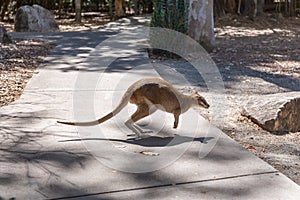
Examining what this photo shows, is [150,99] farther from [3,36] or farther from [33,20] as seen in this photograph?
[33,20]

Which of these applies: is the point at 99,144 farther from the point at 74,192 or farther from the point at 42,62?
the point at 42,62

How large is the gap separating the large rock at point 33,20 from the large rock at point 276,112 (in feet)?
32.5

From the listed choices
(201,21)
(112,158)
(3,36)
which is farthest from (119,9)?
(112,158)

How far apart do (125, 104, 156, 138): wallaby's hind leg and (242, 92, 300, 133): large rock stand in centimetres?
139

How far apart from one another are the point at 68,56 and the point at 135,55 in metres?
1.35

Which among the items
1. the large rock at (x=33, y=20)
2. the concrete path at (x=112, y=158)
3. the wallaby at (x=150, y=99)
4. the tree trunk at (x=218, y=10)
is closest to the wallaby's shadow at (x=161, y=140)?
the concrete path at (x=112, y=158)

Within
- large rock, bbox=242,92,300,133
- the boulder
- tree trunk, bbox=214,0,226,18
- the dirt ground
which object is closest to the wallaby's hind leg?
the dirt ground

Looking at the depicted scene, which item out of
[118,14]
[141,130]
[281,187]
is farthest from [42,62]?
[118,14]

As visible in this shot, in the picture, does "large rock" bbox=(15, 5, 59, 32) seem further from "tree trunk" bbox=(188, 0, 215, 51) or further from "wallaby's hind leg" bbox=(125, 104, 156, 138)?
"wallaby's hind leg" bbox=(125, 104, 156, 138)

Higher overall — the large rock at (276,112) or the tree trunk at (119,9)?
the tree trunk at (119,9)

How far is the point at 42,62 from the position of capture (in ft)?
30.9

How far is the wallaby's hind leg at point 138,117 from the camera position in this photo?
4.81 m

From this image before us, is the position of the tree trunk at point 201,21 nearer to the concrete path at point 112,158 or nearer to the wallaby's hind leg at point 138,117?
→ the concrete path at point 112,158

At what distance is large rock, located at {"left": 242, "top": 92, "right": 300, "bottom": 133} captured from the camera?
215 inches
